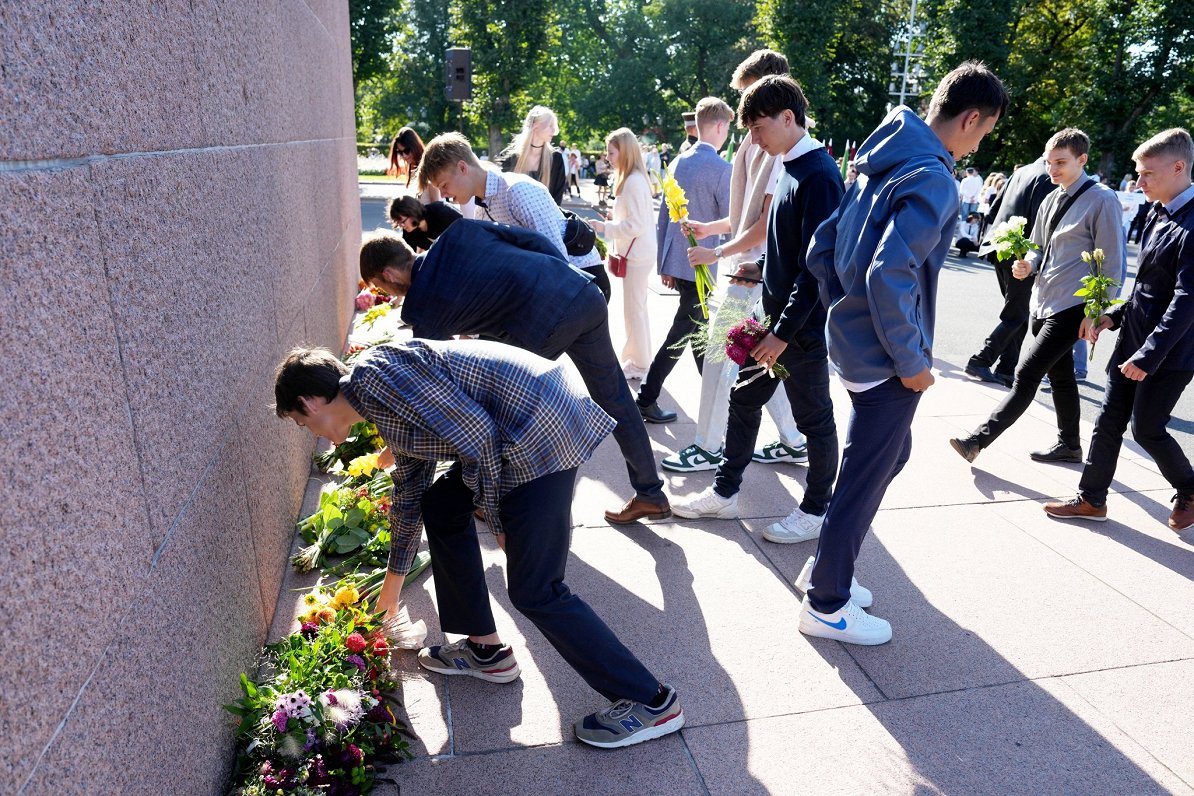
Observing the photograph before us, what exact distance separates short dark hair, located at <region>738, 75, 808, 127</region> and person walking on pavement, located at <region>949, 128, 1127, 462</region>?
236 centimetres

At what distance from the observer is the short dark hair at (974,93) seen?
2.89m

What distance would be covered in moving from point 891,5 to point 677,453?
136 feet

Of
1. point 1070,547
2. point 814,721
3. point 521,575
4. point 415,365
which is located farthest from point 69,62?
point 1070,547

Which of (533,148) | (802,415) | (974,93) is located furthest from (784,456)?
(533,148)

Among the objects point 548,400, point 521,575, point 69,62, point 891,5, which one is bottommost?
point 521,575

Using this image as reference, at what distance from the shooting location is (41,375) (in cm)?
143

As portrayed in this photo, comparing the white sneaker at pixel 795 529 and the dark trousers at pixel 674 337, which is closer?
the white sneaker at pixel 795 529

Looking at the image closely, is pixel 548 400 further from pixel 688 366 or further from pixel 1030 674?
pixel 688 366

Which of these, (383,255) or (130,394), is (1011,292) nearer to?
(383,255)

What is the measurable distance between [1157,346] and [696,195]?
2788 mm

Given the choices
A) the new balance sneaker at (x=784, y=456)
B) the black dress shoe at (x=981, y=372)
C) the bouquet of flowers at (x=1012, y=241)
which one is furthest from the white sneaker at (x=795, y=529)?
the black dress shoe at (x=981, y=372)

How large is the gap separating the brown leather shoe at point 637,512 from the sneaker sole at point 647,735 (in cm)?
150

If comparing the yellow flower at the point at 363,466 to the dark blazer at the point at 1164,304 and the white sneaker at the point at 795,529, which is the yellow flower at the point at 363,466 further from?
the dark blazer at the point at 1164,304

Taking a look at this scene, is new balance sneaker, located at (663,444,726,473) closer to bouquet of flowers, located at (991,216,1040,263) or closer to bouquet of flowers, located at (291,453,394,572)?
bouquet of flowers, located at (291,453,394,572)
